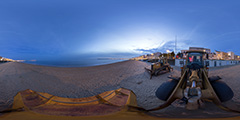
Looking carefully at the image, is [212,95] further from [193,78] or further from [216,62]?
[216,62]

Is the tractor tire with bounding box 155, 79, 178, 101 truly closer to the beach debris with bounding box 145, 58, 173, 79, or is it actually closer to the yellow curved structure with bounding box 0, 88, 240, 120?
the yellow curved structure with bounding box 0, 88, 240, 120

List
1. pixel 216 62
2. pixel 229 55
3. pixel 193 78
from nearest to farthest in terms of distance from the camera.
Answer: pixel 193 78 < pixel 216 62 < pixel 229 55

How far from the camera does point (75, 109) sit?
915 mm

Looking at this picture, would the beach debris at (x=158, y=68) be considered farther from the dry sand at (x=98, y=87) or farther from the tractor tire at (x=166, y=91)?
the tractor tire at (x=166, y=91)

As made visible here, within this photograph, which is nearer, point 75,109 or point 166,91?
point 75,109

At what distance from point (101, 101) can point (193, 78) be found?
265 centimetres

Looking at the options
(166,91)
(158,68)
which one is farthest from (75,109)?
(158,68)

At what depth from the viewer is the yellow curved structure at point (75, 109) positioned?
74 centimetres

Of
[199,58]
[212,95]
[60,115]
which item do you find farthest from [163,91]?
[60,115]

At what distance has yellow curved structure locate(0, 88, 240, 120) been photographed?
0.74 meters

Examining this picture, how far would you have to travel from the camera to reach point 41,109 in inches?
33.6

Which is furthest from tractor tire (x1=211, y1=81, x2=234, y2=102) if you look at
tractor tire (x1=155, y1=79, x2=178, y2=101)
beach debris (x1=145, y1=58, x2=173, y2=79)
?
beach debris (x1=145, y1=58, x2=173, y2=79)

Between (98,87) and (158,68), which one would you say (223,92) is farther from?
(158,68)

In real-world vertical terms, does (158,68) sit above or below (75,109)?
Answer: below
